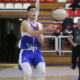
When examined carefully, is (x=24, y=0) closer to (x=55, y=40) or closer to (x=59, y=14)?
(x=55, y=40)

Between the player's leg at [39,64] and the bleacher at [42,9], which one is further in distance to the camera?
the bleacher at [42,9]

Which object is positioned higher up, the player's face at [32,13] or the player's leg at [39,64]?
the player's face at [32,13]

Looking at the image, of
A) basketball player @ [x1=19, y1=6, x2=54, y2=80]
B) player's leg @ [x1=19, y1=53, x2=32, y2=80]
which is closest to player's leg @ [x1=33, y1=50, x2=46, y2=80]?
basketball player @ [x1=19, y1=6, x2=54, y2=80]

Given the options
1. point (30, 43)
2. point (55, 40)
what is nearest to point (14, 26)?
point (55, 40)

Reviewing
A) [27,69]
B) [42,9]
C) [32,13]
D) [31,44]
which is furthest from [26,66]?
[42,9]

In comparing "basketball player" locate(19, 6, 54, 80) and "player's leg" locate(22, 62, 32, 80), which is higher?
"basketball player" locate(19, 6, 54, 80)

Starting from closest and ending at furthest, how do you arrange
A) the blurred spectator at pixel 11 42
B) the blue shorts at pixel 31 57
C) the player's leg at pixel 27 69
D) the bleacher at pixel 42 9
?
the player's leg at pixel 27 69 → the blue shorts at pixel 31 57 → the bleacher at pixel 42 9 → the blurred spectator at pixel 11 42

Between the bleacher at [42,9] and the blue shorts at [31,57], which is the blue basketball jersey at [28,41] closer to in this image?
the blue shorts at [31,57]

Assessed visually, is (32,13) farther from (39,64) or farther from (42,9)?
(42,9)

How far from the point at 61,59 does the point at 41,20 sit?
9.64ft

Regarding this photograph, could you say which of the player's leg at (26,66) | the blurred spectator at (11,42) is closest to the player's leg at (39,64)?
the player's leg at (26,66)

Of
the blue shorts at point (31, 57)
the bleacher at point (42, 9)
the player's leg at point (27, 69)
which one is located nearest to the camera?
the player's leg at point (27, 69)

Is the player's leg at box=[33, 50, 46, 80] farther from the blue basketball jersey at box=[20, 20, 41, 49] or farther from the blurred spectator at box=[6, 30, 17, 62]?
the blurred spectator at box=[6, 30, 17, 62]

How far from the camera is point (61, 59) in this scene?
11023mm
